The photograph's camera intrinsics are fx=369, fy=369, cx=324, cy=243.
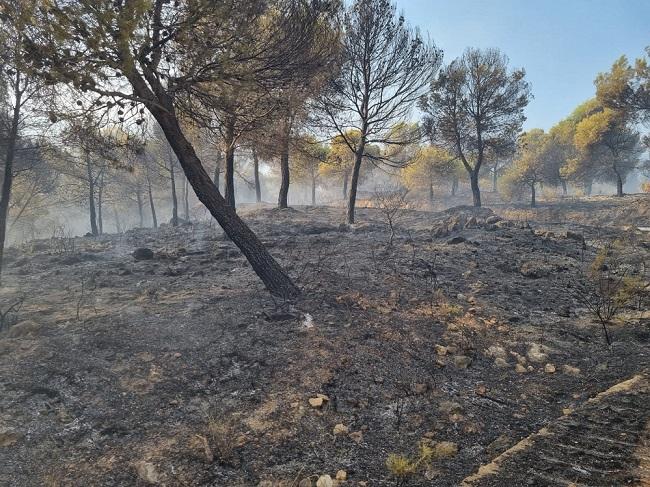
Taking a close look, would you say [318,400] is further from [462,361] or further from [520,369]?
[520,369]

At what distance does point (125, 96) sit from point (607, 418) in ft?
21.6

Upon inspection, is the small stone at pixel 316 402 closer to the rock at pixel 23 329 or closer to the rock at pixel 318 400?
the rock at pixel 318 400

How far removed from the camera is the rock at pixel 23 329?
493 cm

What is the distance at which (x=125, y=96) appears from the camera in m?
5.09

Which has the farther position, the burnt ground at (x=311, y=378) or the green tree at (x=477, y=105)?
the green tree at (x=477, y=105)

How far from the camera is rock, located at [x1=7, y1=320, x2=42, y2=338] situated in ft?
16.2

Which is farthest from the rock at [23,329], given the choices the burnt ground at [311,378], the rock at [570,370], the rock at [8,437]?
the rock at [570,370]

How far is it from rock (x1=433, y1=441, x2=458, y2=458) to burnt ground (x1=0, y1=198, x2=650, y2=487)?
25 millimetres

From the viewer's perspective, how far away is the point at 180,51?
546 cm

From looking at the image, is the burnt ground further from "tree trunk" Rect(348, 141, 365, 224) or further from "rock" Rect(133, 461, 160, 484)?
"tree trunk" Rect(348, 141, 365, 224)

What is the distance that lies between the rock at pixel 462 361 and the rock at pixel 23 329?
18.2 ft

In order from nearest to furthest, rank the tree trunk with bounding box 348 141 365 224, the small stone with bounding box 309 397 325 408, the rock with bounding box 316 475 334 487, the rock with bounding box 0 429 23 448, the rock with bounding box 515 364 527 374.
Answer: the rock with bounding box 316 475 334 487 < the rock with bounding box 0 429 23 448 < the small stone with bounding box 309 397 325 408 < the rock with bounding box 515 364 527 374 < the tree trunk with bounding box 348 141 365 224

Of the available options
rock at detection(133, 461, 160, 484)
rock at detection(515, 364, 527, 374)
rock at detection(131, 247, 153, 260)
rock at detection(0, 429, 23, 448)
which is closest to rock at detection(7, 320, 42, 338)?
rock at detection(0, 429, 23, 448)

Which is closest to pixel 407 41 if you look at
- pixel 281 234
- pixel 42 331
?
pixel 281 234
